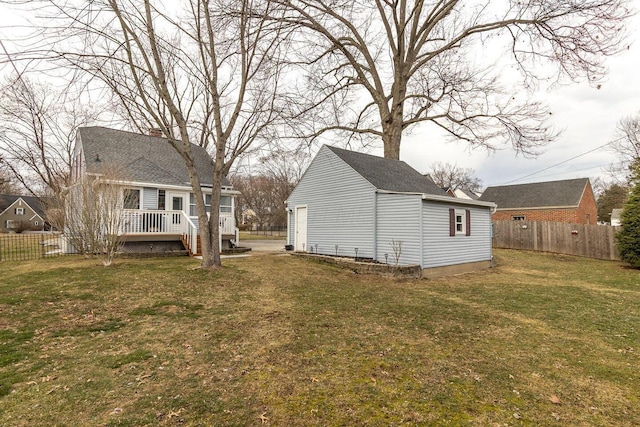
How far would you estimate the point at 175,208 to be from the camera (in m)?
15.0

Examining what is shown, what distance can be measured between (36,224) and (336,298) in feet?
205

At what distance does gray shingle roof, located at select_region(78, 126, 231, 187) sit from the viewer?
1429cm

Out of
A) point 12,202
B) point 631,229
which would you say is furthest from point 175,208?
point 12,202

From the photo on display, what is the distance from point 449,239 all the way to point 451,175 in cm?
5188

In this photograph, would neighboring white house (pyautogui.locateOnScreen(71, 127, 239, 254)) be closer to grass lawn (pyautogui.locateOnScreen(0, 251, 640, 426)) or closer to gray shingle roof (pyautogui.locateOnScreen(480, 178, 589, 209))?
grass lawn (pyautogui.locateOnScreen(0, 251, 640, 426))

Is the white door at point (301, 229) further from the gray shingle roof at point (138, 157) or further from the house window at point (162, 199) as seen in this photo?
the house window at point (162, 199)

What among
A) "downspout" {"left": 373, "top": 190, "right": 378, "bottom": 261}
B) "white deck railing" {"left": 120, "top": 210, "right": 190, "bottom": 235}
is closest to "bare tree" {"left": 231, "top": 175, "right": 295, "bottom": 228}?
"white deck railing" {"left": 120, "top": 210, "right": 190, "bottom": 235}

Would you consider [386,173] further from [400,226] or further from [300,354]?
[300,354]

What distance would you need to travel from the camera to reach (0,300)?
5.82m

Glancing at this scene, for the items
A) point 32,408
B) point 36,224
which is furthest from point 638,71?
point 36,224

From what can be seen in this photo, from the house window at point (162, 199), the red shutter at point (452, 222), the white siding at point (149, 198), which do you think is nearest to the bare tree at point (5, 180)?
the white siding at point (149, 198)

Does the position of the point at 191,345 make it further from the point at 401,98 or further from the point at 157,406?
the point at 401,98

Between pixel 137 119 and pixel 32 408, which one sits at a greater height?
pixel 137 119

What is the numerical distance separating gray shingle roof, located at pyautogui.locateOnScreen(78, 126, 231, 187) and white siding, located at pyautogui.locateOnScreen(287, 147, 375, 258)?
18.4 ft
